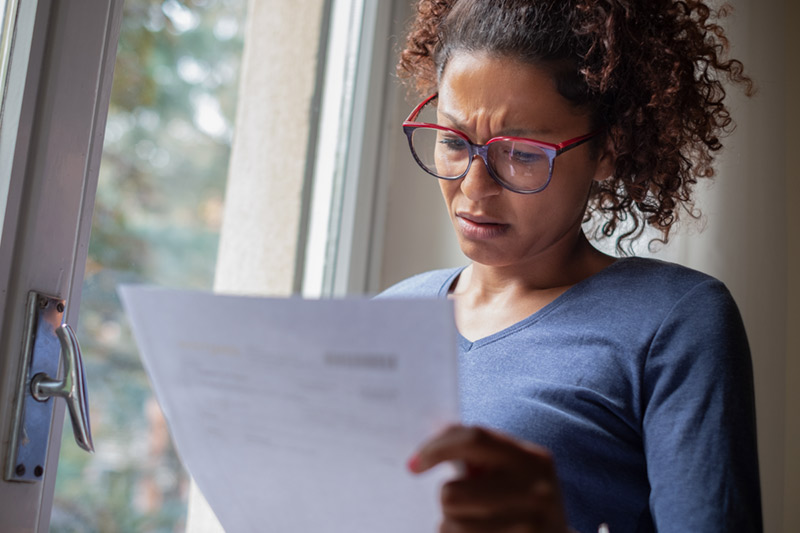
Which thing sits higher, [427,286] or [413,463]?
[427,286]

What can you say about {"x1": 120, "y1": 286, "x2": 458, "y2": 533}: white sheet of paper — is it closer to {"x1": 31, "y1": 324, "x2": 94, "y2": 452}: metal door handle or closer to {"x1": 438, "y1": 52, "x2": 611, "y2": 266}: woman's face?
{"x1": 31, "y1": 324, "x2": 94, "y2": 452}: metal door handle

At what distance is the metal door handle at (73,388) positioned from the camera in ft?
2.83

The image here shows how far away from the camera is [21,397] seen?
0.89m

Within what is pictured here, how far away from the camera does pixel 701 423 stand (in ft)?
2.61

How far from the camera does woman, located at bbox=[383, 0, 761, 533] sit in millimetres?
817

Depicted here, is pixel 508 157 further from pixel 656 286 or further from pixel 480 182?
pixel 656 286

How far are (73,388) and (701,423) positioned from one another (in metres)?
0.70

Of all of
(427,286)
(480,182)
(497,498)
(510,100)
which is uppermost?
(510,100)

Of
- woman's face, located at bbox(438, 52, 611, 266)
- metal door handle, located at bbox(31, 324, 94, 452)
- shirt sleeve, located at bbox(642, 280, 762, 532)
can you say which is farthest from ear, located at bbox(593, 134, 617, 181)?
metal door handle, located at bbox(31, 324, 94, 452)

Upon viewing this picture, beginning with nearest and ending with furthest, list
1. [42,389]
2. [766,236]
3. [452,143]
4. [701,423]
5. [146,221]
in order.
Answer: [701,423] → [42,389] → [452,143] → [766,236] → [146,221]

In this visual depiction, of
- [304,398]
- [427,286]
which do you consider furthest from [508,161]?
[304,398]

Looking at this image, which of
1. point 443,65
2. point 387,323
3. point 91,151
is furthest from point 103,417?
point 387,323

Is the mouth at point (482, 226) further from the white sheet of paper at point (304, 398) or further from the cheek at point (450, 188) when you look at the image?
the white sheet of paper at point (304, 398)

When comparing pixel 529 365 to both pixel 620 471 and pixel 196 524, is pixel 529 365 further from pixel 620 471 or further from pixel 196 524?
pixel 196 524
